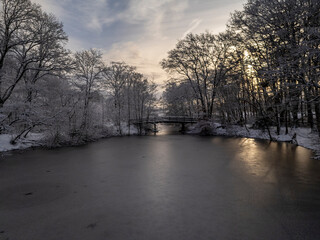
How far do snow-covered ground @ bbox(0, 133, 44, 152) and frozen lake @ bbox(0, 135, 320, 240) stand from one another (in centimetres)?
648

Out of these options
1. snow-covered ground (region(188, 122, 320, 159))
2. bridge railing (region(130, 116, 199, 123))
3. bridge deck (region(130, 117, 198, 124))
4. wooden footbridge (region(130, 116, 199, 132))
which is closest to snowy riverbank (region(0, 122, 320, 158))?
snow-covered ground (region(188, 122, 320, 159))

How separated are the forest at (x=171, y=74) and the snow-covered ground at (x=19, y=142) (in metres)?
0.45

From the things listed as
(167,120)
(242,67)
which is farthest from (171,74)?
(242,67)

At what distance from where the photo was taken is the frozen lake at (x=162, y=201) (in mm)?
4164

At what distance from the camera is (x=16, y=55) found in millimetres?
15648

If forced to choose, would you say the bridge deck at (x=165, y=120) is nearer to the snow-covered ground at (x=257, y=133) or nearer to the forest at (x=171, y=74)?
the forest at (x=171, y=74)

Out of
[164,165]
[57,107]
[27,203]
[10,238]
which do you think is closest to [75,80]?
[57,107]

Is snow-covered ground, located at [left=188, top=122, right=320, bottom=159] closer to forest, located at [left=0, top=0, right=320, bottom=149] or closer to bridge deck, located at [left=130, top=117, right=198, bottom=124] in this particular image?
forest, located at [left=0, top=0, right=320, bottom=149]

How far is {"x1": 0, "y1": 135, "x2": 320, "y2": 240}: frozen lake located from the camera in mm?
4164

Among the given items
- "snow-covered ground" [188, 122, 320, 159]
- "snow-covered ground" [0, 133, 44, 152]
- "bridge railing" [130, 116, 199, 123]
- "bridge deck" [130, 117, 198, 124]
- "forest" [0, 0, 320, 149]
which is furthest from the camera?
"bridge railing" [130, 116, 199, 123]

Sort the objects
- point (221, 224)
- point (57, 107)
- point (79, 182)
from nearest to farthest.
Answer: point (221, 224), point (79, 182), point (57, 107)

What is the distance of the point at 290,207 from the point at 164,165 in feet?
20.8

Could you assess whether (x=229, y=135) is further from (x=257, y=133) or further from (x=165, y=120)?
(x=165, y=120)

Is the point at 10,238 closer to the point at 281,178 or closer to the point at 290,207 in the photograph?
the point at 290,207
